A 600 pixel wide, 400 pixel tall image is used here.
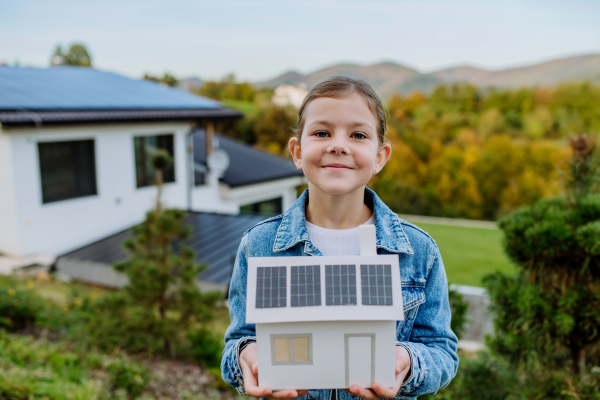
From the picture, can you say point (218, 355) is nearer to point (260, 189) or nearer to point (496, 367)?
point (496, 367)

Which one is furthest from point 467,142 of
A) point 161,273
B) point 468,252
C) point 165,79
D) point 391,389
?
point 391,389

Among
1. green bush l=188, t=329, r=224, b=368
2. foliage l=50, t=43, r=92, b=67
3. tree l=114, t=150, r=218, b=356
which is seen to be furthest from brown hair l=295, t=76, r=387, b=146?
foliage l=50, t=43, r=92, b=67

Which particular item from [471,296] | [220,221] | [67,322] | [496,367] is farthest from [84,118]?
[496,367]

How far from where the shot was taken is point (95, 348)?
4.54m

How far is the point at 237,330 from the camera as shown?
161 cm

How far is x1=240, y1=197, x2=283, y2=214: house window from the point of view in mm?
14453

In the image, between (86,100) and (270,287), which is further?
(86,100)

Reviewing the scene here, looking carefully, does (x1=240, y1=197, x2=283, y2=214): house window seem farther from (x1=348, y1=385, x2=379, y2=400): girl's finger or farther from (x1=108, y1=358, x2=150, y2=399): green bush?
(x1=348, y1=385, x2=379, y2=400): girl's finger

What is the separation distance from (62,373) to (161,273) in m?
1.15

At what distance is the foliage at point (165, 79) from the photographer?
48.2ft

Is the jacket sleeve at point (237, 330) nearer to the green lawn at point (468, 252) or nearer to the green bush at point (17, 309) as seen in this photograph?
the green bush at point (17, 309)

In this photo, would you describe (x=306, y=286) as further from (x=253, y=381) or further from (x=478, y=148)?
(x=478, y=148)

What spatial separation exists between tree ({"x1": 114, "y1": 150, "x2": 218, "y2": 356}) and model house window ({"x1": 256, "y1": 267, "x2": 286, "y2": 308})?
333cm

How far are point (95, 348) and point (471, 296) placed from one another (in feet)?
19.0
